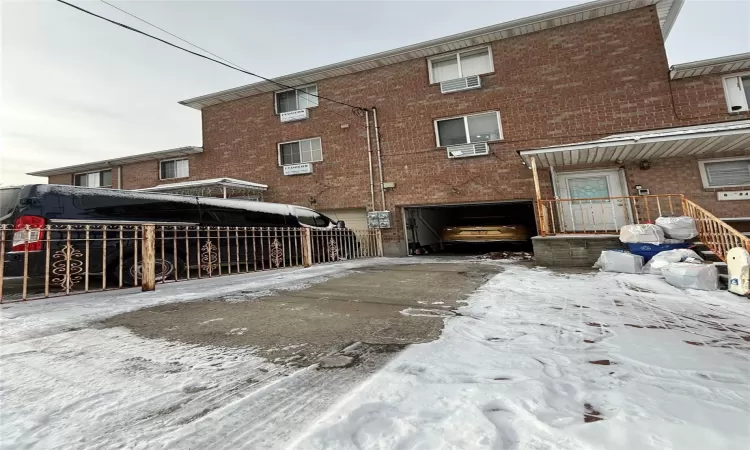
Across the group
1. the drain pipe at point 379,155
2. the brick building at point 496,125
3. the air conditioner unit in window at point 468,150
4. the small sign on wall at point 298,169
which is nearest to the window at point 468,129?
the brick building at point 496,125

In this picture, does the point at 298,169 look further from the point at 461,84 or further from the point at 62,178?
the point at 62,178

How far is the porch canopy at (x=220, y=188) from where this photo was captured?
10695mm

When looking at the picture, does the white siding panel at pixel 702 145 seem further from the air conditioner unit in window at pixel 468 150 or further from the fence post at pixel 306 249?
the fence post at pixel 306 249

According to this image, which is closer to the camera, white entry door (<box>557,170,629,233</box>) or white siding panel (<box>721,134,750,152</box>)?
white siding panel (<box>721,134,750,152</box>)

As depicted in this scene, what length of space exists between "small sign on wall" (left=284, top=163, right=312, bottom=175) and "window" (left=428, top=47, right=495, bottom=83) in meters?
5.70

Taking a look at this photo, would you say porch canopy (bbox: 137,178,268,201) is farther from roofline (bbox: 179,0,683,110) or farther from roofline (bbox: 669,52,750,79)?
roofline (bbox: 669,52,750,79)

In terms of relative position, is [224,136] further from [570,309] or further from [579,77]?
[570,309]

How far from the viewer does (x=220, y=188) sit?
11.9m

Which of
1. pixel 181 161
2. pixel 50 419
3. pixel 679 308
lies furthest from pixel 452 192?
pixel 181 161

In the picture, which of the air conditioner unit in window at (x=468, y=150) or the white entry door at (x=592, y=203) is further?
the air conditioner unit in window at (x=468, y=150)

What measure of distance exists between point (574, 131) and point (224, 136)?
13694 mm

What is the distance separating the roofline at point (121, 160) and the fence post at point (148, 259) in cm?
1113

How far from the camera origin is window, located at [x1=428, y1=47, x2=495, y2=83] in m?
10.4

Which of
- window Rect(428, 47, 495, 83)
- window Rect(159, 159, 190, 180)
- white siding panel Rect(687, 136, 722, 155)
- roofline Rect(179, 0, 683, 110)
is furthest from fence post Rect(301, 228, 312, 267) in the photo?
window Rect(159, 159, 190, 180)
